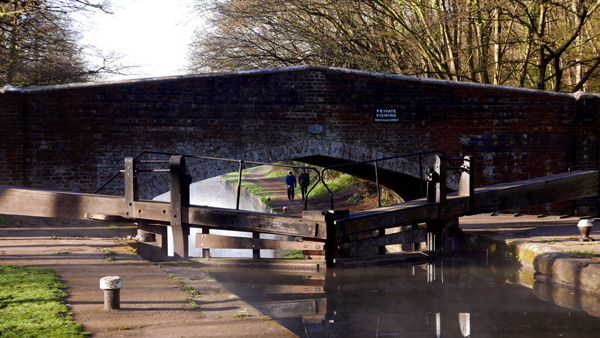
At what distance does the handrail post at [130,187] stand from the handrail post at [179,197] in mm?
501

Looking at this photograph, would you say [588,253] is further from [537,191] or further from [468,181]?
[537,191]

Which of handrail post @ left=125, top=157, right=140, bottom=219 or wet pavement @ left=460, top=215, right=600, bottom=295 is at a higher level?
handrail post @ left=125, top=157, right=140, bottom=219

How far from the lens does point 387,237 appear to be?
788 cm

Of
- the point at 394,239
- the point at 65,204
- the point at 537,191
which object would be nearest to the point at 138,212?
the point at 65,204

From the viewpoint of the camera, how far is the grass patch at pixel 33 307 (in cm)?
381

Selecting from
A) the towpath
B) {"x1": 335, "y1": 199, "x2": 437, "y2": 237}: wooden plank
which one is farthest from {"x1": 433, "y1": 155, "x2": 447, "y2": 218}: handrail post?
the towpath

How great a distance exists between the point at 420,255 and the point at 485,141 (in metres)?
4.87

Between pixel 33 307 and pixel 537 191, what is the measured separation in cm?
756

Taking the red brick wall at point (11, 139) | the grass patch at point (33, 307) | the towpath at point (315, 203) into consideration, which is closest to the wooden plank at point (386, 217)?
the grass patch at point (33, 307)

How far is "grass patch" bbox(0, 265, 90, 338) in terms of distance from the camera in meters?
3.81

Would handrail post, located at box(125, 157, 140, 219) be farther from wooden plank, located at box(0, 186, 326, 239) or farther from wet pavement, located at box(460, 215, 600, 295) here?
wet pavement, located at box(460, 215, 600, 295)

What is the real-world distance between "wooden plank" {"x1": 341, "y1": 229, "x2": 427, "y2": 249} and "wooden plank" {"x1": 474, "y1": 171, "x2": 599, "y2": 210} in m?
0.99

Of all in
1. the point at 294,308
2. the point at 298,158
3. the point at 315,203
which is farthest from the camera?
the point at 315,203

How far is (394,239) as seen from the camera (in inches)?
313
